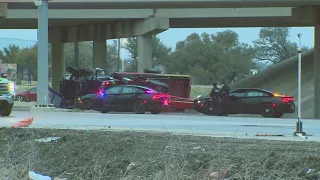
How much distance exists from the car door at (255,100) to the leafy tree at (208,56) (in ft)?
161

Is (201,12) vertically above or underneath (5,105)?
above

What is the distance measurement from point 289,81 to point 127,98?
23.5 metres

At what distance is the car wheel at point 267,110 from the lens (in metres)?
24.7

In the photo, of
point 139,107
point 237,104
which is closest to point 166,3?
point 237,104

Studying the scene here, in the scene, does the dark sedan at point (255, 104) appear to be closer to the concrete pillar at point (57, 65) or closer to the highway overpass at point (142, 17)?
the highway overpass at point (142, 17)

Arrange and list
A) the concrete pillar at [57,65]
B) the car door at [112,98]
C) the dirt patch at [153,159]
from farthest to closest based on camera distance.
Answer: the concrete pillar at [57,65] → the car door at [112,98] → the dirt patch at [153,159]

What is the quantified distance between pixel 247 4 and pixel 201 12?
749cm

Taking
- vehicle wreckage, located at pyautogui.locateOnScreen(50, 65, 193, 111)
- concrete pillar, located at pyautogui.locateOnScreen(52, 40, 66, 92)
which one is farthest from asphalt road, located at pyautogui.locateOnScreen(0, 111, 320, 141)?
concrete pillar, located at pyautogui.locateOnScreen(52, 40, 66, 92)

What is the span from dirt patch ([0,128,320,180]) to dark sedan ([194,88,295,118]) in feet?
48.6

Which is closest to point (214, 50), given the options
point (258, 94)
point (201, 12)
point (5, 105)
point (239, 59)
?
point (239, 59)

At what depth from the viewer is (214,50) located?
3369 inches

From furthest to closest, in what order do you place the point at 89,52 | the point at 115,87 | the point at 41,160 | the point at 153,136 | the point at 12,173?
the point at 89,52 < the point at 115,87 < the point at 153,136 < the point at 41,160 < the point at 12,173

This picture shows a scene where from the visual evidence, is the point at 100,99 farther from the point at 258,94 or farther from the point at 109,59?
the point at 109,59

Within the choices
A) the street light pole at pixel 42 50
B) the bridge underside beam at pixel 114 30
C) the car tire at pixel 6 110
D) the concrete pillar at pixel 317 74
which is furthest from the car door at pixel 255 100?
the bridge underside beam at pixel 114 30
